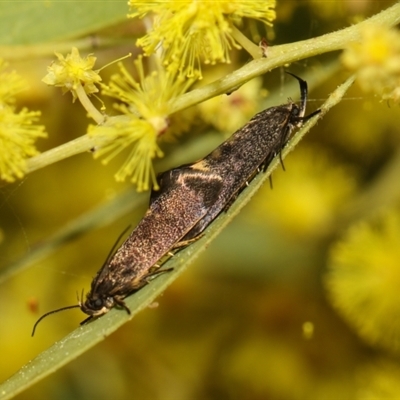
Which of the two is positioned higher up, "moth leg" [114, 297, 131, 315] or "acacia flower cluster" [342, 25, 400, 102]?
"acacia flower cluster" [342, 25, 400, 102]

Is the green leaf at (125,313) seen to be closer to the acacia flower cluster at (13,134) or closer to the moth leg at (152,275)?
the moth leg at (152,275)

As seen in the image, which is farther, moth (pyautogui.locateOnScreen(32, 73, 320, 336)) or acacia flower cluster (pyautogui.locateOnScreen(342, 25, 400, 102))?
moth (pyautogui.locateOnScreen(32, 73, 320, 336))

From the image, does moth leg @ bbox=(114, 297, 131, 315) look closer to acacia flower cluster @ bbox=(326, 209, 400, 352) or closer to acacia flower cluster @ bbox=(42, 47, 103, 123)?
acacia flower cluster @ bbox=(42, 47, 103, 123)

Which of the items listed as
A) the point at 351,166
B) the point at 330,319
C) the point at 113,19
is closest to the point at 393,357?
the point at 330,319

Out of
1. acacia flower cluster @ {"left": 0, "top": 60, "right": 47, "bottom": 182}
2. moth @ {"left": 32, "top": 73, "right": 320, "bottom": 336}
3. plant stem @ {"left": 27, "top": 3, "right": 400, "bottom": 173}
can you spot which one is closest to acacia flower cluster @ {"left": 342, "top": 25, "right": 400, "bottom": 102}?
plant stem @ {"left": 27, "top": 3, "right": 400, "bottom": 173}

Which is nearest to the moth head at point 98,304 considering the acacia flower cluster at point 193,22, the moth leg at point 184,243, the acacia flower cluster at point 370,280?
the moth leg at point 184,243

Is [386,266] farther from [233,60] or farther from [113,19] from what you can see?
[113,19]
